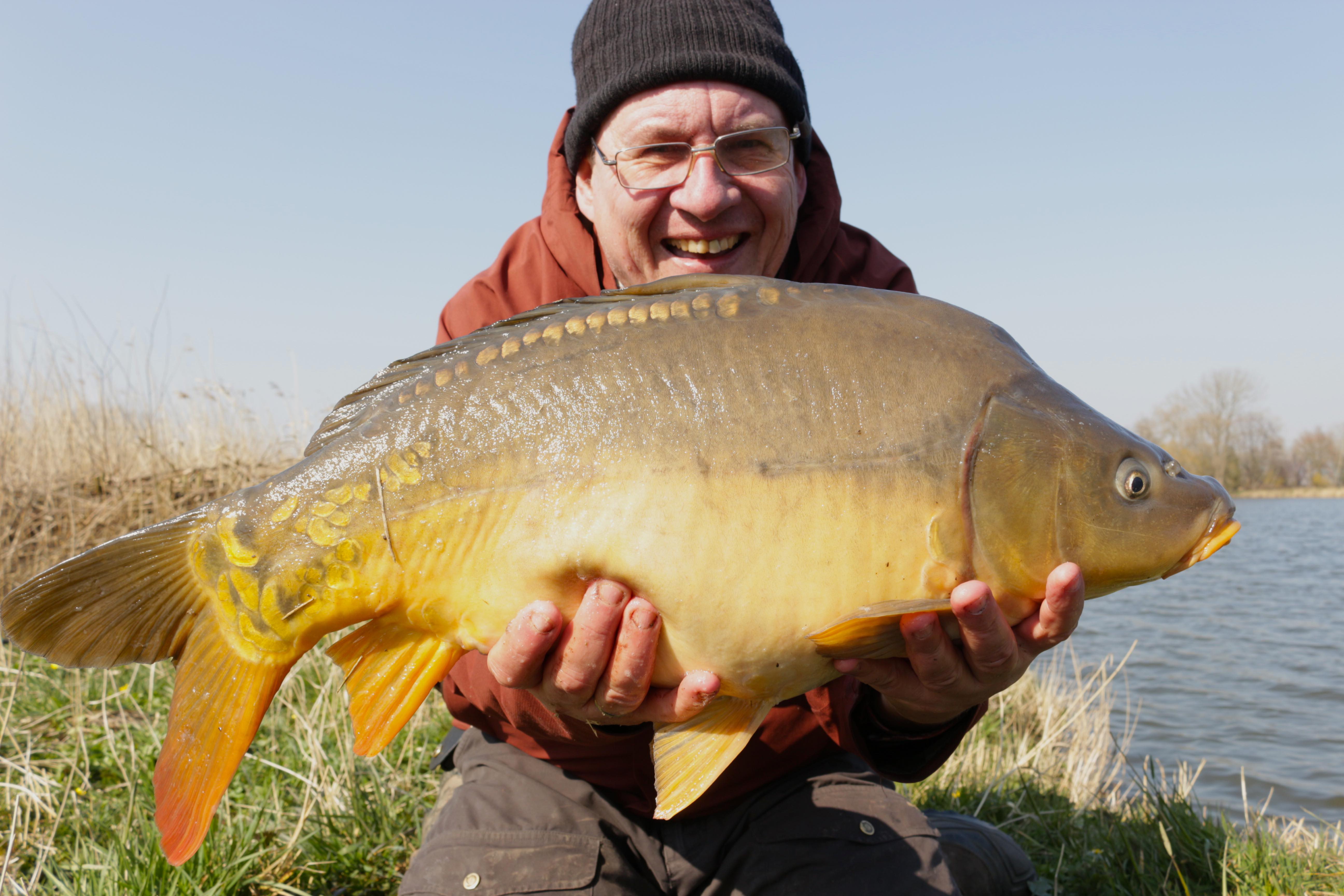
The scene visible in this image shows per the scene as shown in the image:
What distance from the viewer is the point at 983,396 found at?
1530 mm

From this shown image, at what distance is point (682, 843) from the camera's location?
215 centimetres

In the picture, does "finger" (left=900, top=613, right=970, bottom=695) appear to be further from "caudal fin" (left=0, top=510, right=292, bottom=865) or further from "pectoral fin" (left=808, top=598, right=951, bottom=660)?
"caudal fin" (left=0, top=510, right=292, bottom=865)

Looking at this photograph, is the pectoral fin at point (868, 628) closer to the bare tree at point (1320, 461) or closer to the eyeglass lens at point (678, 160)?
the eyeglass lens at point (678, 160)

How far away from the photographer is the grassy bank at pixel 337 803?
2266 millimetres

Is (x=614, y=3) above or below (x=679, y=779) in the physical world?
above

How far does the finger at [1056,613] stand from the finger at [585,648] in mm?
697

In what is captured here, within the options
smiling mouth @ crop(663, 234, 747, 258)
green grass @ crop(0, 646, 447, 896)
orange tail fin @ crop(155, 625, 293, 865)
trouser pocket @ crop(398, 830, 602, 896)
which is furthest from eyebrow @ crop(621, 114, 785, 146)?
green grass @ crop(0, 646, 447, 896)

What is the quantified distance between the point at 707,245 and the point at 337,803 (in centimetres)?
186

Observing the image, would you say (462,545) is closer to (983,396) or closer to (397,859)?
(983,396)

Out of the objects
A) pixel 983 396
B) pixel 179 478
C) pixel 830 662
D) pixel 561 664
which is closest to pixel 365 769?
pixel 561 664

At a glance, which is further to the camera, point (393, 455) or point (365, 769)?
point (365, 769)

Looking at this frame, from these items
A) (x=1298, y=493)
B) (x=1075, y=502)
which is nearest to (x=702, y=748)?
(x=1075, y=502)

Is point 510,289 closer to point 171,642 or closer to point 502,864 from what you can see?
point 171,642

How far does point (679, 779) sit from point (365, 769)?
1.75 m
